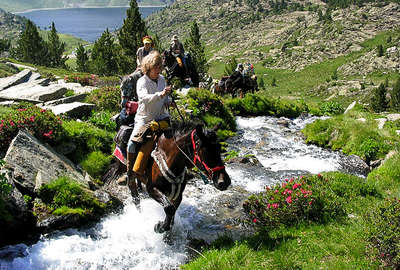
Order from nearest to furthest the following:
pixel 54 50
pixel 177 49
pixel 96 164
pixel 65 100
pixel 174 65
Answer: pixel 96 164 < pixel 174 65 < pixel 177 49 < pixel 65 100 < pixel 54 50

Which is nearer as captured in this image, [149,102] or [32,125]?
[149,102]

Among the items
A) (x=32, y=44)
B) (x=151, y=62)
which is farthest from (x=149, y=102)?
(x=32, y=44)

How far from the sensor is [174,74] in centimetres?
1631

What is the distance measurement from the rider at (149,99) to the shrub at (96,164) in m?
4.22

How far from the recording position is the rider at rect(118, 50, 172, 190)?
6382mm

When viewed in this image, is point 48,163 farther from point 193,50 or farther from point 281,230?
point 193,50

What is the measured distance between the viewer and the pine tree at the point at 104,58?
2596 inches

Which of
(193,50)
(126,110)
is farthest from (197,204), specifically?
(193,50)

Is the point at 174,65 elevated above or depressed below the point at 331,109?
above

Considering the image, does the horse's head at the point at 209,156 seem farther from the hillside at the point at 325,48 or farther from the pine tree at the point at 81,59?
the hillside at the point at 325,48

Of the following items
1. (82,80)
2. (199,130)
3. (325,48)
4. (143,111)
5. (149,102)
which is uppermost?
(149,102)

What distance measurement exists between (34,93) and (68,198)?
1156 centimetres

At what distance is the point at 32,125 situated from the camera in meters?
10.3

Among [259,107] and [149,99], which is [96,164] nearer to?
[149,99]
